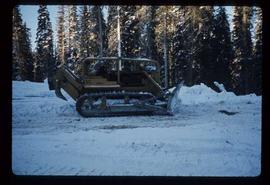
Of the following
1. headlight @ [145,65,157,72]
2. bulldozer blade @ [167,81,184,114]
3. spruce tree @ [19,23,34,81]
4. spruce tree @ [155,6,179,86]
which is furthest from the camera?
bulldozer blade @ [167,81,184,114]

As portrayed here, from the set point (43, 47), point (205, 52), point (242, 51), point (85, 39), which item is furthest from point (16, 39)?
point (242, 51)

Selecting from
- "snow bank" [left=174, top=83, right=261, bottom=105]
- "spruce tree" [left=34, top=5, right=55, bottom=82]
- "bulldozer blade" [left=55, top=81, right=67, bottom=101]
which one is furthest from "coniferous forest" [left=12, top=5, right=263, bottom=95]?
"bulldozer blade" [left=55, top=81, right=67, bottom=101]

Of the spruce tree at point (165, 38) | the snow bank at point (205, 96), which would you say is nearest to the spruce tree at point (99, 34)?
the spruce tree at point (165, 38)

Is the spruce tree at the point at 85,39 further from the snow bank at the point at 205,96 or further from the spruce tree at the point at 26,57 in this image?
the snow bank at the point at 205,96

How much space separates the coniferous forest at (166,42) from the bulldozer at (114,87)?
0.63ft

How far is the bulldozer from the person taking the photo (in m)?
5.76

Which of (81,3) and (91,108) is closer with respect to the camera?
(81,3)

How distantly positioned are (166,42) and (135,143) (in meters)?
1.37

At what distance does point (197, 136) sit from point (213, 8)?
5.33 feet

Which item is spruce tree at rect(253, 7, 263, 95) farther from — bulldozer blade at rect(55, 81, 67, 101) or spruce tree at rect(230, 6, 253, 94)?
bulldozer blade at rect(55, 81, 67, 101)

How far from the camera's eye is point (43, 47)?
17.6 feet
